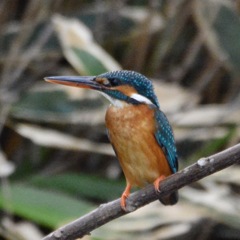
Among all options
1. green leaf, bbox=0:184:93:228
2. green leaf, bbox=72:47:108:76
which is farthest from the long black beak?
green leaf, bbox=72:47:108:76

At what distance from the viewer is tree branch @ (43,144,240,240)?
6.16 ft

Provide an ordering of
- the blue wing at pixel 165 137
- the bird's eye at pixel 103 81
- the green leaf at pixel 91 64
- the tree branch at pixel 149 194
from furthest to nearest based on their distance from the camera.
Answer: the green leaf at pixel 91 64 → the blue wing at pixel 165 137 → the bird's eye at pixel 103 81 → the tree branch at pixel 149 194

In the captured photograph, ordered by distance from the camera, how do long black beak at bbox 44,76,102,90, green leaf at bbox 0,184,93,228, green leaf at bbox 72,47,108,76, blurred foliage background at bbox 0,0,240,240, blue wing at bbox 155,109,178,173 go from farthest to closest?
green leaf at bbox 72,47,108,76 → blurred foliage background at bbox 0,0,240,240 → green leaf at bbox 0,184,93,228 → blue wing at bbox 155,109,178,173 → long black beak at bbox 44,76,102,90

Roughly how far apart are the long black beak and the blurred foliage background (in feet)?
4.81

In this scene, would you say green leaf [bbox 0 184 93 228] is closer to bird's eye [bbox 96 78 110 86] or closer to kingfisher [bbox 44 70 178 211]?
kingfisher [bbox 44 70 178 211]

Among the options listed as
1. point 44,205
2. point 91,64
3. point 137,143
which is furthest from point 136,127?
point 91,64

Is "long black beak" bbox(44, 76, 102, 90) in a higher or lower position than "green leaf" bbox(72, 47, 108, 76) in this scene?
lower

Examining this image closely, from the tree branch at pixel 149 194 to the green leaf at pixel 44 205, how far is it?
1577 millimetres

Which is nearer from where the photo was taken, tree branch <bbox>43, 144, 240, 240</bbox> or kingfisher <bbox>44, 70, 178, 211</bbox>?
tree branch <bbox>43, 144, 240, 240</bbox>

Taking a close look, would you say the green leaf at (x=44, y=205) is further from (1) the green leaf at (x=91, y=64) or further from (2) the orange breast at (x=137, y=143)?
(2) the orange breast at (x=137, y=143)

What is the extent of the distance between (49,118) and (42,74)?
40cm

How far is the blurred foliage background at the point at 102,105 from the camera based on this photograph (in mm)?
3828

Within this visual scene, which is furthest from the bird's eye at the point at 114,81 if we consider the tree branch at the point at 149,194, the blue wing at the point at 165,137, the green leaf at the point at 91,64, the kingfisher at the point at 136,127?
the green leaf at the point at 91,64

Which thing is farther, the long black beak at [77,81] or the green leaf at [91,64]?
the green leaf at [91,64]
